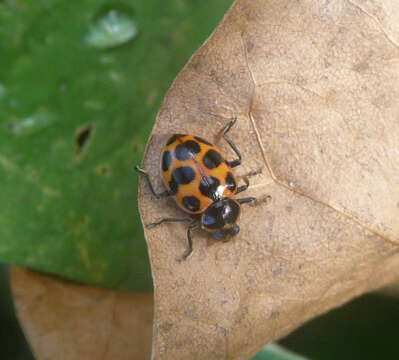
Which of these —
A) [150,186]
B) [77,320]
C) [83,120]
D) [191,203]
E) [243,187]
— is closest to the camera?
[150,186]

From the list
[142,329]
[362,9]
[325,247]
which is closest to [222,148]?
[325,247]

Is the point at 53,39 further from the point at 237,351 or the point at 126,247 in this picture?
the point at 237,351

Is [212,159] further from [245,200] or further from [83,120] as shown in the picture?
[83,120]

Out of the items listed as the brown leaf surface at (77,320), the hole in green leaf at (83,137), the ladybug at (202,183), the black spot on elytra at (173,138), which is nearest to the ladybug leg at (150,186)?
the ladybug at (202,183)

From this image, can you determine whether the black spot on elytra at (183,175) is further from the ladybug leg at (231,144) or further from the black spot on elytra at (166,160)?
the ladybug leg at (231,144)

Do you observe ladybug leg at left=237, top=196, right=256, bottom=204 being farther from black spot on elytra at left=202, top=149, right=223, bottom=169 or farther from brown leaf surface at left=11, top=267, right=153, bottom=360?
brown leaf surface at left=11, top=267, right=153, bottom=360

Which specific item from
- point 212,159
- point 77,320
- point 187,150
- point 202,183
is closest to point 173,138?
point 187,150
